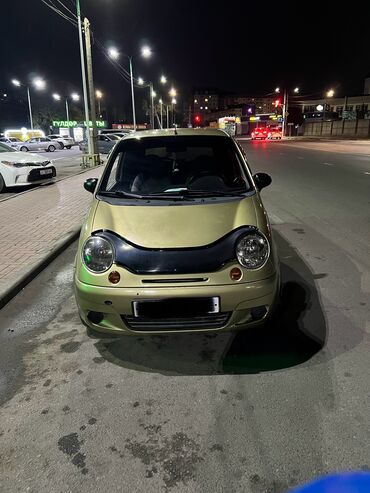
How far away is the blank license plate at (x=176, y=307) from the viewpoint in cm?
304

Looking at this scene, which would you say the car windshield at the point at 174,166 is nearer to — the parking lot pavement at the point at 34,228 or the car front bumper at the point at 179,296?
the car front bumper at the point at 179,296

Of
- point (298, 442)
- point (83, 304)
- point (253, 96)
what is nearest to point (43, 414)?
point (83, 304)

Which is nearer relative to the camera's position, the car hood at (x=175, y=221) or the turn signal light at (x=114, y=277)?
the turn signal light at (x=114, y=277)

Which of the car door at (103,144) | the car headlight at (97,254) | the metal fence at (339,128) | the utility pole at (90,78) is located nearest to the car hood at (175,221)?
the car headlight at (97,254)

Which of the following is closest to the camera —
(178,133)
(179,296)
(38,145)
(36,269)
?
(179,296)

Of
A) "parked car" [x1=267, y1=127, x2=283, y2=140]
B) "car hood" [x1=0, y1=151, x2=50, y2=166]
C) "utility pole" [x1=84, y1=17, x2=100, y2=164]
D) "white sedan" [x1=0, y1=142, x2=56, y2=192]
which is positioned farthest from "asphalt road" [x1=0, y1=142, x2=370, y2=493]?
"parked car" [x1=267, y1=127, x2=283, y2=140]

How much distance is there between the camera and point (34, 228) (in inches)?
303

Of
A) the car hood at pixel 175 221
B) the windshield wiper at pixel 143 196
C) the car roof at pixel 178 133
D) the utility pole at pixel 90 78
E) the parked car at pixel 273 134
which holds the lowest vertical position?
the parked car at pixel 273 134

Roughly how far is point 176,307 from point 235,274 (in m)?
0.50

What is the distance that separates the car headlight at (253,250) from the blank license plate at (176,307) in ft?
1.26

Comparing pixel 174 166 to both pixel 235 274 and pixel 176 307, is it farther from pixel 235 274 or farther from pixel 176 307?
pixel 176 307

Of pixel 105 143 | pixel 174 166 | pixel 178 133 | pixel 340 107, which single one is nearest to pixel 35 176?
pixel 178 133

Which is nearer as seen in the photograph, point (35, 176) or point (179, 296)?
point (179, 296)

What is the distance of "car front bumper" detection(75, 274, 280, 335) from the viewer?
3021mm
